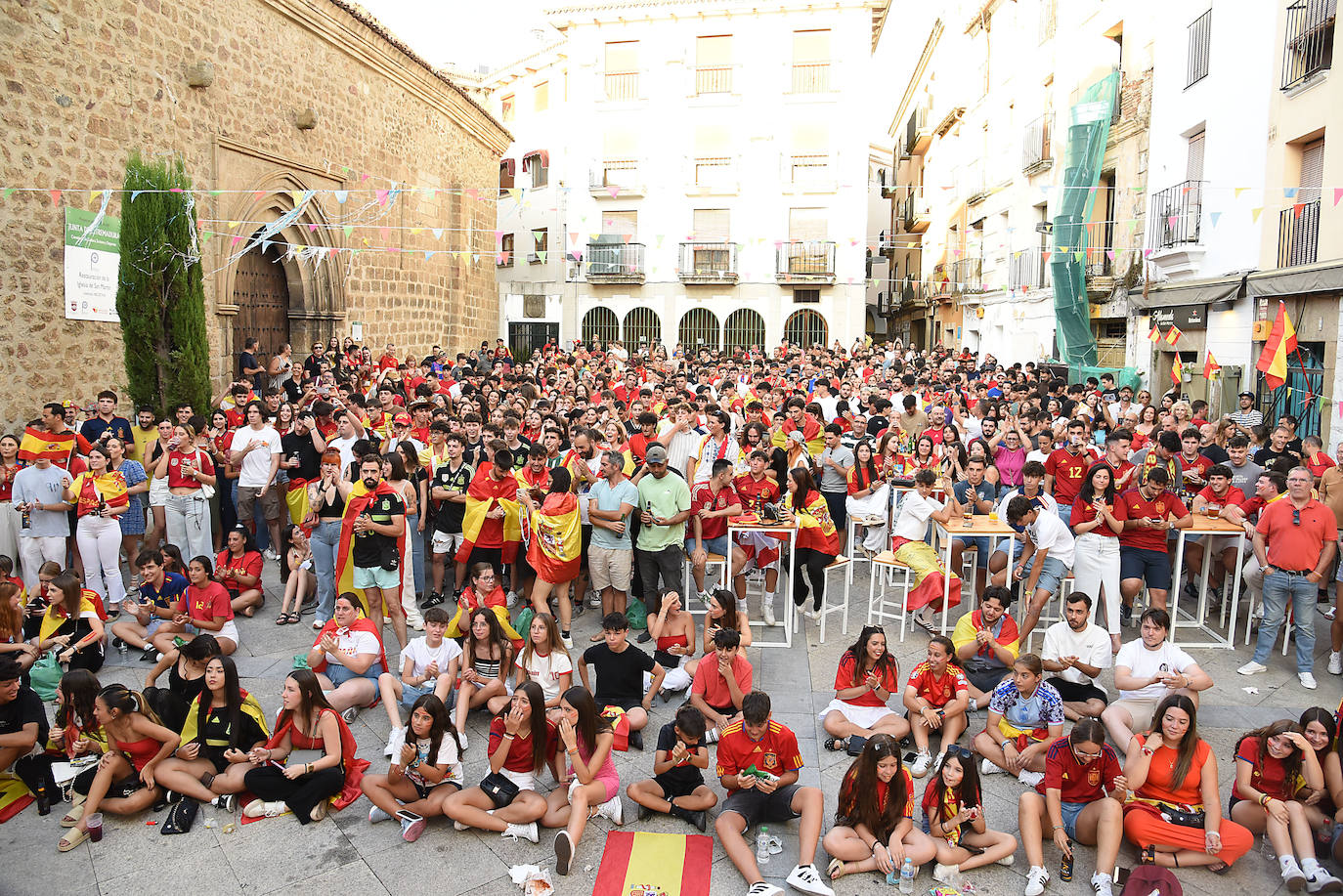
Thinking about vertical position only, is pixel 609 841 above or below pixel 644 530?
below

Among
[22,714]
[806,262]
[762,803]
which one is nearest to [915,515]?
[762,803]

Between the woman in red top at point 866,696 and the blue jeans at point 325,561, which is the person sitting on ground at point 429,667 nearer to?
the blue jeans at point 325,561

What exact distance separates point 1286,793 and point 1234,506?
3.10 m

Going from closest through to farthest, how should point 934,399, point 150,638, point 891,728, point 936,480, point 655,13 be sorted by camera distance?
point 891,728
point 150,638
point 936,480
point 934,399
point 655,13

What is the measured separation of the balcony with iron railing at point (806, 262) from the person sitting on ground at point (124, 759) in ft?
84.5

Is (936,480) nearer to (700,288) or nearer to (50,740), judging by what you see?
(50,740)

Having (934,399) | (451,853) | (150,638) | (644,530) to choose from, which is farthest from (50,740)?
(934,399)

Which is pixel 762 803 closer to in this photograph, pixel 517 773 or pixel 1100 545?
pixel 517 773

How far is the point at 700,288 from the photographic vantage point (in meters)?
29.8

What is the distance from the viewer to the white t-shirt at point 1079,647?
224 inches

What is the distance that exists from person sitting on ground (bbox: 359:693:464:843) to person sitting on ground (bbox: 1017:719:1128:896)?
10.0 feet

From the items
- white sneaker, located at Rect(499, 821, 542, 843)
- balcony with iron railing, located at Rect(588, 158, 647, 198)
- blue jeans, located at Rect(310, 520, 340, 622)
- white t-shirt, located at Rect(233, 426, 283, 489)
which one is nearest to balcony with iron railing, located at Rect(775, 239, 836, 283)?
balcony with iron railing, located at Rect(588, 158, 647, 198)

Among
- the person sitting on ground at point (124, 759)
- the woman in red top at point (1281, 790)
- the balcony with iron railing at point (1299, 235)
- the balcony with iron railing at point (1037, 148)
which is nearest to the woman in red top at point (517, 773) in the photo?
the person sitting on ground at point (124, 759)

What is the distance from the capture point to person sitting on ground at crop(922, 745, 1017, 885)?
4484 millimetres
